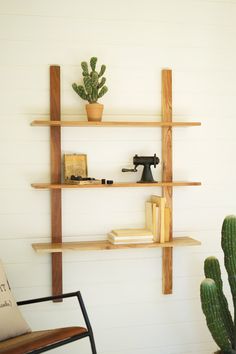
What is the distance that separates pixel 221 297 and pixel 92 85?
155 cm

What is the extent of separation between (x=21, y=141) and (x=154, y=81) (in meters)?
1.02

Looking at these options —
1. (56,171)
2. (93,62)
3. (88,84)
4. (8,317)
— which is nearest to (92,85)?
(88,84)

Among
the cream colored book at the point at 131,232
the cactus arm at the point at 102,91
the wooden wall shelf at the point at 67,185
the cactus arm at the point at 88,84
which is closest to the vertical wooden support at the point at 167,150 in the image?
the wooden wall shelf at the point at 67,185

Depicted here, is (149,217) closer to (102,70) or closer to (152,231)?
(152,231)

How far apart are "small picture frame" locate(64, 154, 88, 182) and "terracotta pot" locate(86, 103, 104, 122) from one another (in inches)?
11.1

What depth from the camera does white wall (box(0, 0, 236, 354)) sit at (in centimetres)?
333

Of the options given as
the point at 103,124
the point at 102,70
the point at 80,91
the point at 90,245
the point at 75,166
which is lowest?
the point at 90,245

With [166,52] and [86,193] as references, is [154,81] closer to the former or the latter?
[166,52]

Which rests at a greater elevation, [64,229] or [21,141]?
[21,141]

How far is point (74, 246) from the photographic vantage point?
3244mm

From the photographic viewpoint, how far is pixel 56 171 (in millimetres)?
3334

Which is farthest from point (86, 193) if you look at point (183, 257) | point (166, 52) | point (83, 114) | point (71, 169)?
point (166, 52)

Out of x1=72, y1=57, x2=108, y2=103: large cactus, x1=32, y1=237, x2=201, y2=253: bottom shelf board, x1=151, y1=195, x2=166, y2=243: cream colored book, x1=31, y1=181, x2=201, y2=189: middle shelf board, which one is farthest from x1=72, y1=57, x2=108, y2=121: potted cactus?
x1=32, y1=237, x2=201, y2=253: bottom shelf board

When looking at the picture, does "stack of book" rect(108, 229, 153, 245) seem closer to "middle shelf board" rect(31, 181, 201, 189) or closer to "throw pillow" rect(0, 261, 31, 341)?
"middle shelf board" rect(31, 181, 201, 189)
